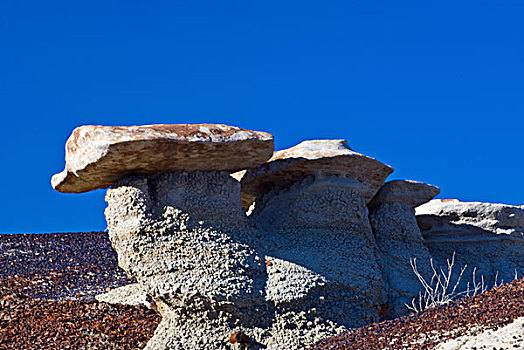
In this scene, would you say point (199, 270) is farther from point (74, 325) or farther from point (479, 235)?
point (479, 235)

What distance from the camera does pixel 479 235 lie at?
10875 millimetres

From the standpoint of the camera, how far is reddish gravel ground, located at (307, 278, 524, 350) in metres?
6.60

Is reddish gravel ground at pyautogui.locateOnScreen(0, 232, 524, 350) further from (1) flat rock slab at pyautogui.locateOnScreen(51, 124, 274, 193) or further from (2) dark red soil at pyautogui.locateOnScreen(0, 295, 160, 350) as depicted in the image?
(1) flat rock slab at pyautogui.locateOnScreen(51, 124, 274, 193)

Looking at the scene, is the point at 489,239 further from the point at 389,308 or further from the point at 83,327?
the point at 83,327

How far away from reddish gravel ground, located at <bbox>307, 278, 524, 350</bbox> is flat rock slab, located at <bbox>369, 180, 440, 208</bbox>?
8.40 feet

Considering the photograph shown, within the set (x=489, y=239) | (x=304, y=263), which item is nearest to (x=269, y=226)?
(x=304, y=263)

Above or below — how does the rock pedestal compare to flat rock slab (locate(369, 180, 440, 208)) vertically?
below

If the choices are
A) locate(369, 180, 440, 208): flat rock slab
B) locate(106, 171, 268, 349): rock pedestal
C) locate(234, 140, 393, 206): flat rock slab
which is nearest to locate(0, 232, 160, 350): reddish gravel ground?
locate(106, 171, 268, 349): rock pedestal

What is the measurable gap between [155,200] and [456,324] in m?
3.48

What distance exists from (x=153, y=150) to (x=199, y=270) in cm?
139

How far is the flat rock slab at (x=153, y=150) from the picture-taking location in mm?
7605

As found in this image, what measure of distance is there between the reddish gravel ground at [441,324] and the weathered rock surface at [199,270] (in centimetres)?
57

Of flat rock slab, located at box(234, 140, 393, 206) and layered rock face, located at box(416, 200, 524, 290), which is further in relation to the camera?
layered rock face, located at box(416, 200, 524, 290)

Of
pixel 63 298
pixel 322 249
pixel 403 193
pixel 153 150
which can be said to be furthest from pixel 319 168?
pixel 63 298
